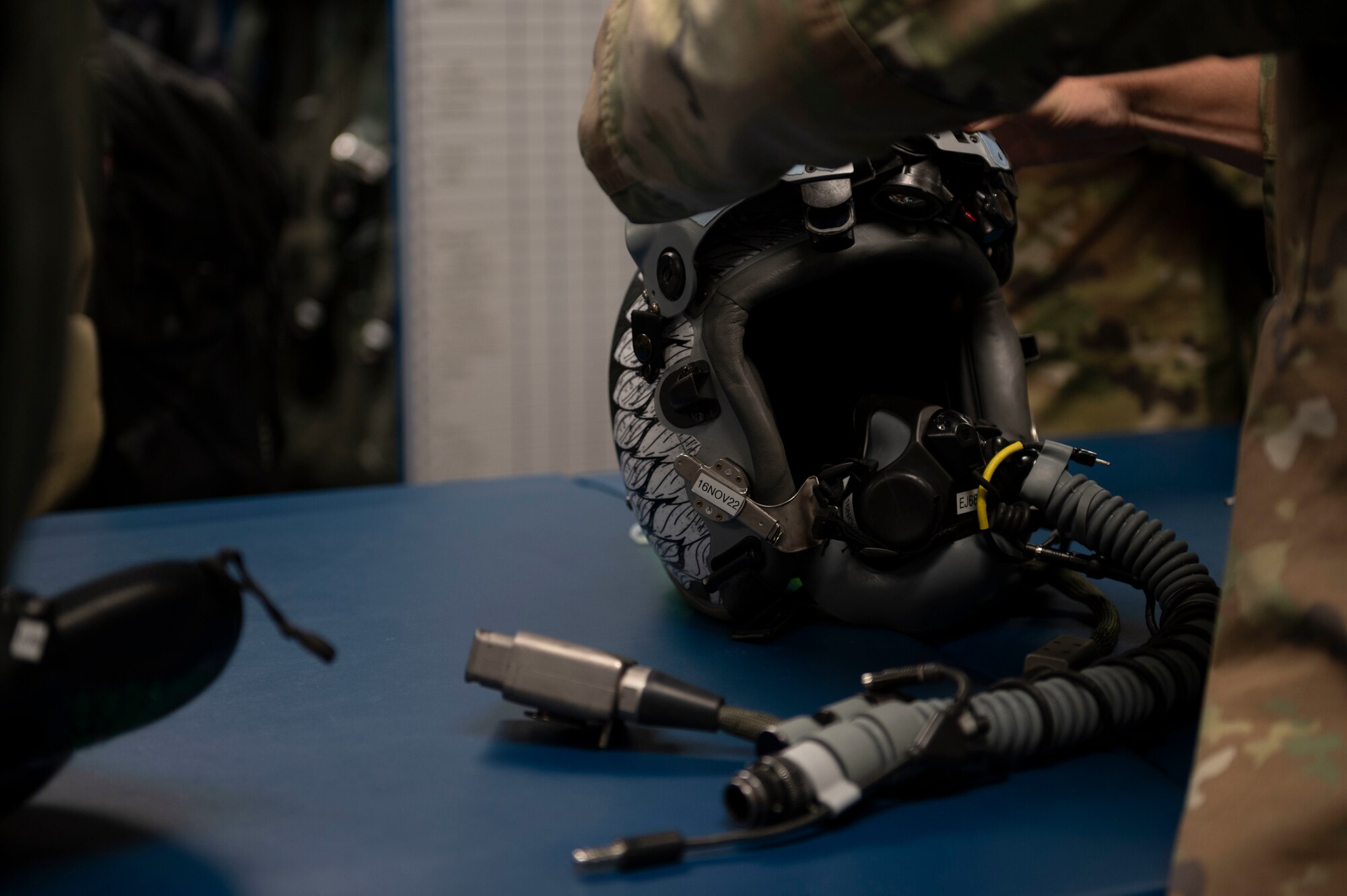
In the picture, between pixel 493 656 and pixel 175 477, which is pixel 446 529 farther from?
pixel 175 477

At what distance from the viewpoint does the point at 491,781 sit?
2.36 ft

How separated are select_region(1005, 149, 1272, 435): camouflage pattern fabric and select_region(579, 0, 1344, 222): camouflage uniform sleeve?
1748mm

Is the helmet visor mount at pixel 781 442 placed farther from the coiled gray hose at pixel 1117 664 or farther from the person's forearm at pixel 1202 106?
the person's forearm at pixel 1202 106

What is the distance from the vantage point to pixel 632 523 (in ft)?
4.57

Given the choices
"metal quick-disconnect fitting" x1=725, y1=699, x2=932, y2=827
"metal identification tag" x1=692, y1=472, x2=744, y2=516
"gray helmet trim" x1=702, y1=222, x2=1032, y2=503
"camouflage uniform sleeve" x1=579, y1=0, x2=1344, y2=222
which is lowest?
"metal quick-disconnect fitting" x1=725, y1=699, x2=932, y2=827

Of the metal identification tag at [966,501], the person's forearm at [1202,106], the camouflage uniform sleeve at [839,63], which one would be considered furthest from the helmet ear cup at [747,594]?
the person's forearm at [1202,106]

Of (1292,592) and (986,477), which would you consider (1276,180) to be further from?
(986,477)

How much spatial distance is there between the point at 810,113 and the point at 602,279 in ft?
6.52

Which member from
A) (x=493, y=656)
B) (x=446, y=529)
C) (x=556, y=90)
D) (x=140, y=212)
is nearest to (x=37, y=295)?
(x=493, y=656)

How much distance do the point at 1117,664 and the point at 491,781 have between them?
15.8 inches

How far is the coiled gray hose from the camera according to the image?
71cm

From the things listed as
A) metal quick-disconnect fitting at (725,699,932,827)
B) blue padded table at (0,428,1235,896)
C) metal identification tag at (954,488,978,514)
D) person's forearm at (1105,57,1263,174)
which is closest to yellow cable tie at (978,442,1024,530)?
metal identification tag at (954,488,978,514)

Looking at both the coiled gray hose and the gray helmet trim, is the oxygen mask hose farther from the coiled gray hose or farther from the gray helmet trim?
the gray helmet trim

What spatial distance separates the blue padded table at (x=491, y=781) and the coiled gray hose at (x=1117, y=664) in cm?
3
